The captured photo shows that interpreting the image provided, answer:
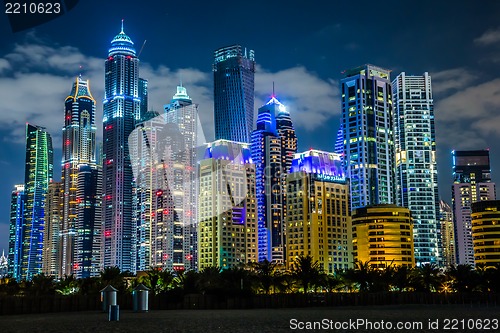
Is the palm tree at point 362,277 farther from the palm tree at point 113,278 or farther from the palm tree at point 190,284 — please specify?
the palm tree at point 113,278

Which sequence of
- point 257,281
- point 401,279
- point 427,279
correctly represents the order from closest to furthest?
point 257,281 < point 401,279 < point 427,279

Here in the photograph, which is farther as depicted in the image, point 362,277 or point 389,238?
point 389,238

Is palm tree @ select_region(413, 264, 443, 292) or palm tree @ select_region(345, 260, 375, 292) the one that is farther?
palm tree @ select_region(413, 264, 443, 292)

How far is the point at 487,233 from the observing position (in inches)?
7746

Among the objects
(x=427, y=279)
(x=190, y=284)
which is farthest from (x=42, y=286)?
(x=427, y=279)

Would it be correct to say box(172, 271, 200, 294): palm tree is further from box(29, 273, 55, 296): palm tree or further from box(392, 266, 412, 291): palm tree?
box(392, 266, 412, 291): palm tree

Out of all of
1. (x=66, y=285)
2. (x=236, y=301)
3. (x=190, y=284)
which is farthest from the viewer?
(x=66, y=285)

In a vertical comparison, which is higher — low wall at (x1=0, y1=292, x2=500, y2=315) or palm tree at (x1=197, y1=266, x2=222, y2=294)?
palm tree at (x1=197, y1=266, x2=222, y2=294)

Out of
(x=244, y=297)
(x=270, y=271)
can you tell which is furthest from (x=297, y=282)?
(x=244, y=297)

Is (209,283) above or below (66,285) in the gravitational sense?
above

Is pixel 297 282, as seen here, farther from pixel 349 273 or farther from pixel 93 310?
pixel 93 310

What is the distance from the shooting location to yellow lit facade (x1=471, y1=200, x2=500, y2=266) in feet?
640

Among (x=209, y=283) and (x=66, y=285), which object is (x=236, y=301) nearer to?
(x=209, y=283)

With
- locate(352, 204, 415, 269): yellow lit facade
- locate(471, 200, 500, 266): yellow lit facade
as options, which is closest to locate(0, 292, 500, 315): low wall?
locate(352, 204, 415, 269): yellow lit facade
